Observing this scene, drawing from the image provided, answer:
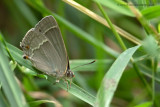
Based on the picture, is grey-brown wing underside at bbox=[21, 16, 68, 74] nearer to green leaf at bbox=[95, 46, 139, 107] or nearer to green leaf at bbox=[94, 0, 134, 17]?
green leaf at bbox=[94, 0, 134, 17]

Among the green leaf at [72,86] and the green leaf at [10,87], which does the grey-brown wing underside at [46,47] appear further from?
the green leaf at [10,87]

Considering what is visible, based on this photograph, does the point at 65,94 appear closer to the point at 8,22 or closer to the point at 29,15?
the point at 29,15

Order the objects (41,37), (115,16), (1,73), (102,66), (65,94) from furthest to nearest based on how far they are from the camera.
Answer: (115,16) → (65,94) → (102,66) → (41,37) → (1,73)

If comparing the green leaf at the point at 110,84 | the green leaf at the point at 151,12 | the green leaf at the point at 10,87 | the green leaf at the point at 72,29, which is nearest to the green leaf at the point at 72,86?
the green leaf at the point at 110,84

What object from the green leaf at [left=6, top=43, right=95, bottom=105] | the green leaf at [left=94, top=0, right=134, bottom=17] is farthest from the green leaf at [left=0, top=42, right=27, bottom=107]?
the green leaf at [left=94, top=0, right=134, bottom=17]

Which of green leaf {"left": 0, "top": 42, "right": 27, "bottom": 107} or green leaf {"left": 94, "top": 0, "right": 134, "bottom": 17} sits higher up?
green leaf {"left": 94, "top": 0, "right": 134, "bottom": 17}

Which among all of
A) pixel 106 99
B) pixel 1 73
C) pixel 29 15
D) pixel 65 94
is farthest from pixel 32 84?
pixel 106 99

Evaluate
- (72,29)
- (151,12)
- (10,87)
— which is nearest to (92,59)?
(72,29)
